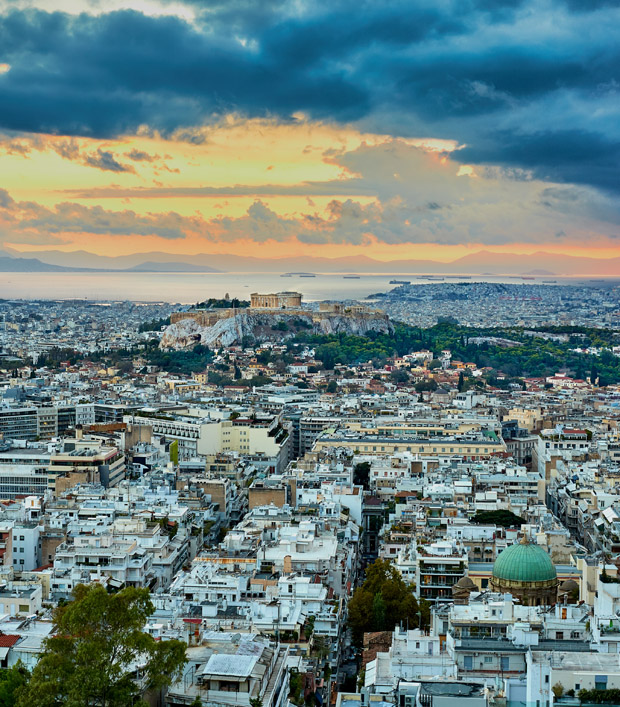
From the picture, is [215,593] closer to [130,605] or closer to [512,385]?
[130,605]

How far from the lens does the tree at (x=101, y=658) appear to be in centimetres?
1666

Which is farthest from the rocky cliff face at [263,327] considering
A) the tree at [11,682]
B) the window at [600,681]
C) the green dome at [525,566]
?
the window at [600,681]

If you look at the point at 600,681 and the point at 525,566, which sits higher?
the point at 600,681

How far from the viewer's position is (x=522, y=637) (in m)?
20.2

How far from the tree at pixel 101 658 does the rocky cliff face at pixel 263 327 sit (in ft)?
320

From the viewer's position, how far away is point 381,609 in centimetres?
2550

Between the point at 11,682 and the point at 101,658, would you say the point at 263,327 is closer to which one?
the point at 11,682

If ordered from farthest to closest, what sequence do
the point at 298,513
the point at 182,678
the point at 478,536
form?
the point at 298,513 → the point at 478,536 → the point at 182,678

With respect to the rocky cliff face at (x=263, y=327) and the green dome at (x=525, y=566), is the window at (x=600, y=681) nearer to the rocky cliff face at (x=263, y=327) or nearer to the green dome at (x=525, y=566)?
the green dome at (x=525, y=566)

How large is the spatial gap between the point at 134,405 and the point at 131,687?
42.4 meters

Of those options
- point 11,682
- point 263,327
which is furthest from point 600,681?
point 263,327

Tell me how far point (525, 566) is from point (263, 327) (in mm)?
100149

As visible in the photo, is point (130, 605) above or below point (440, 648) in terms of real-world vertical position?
above

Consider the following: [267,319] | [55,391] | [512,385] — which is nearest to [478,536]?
[55,391]
